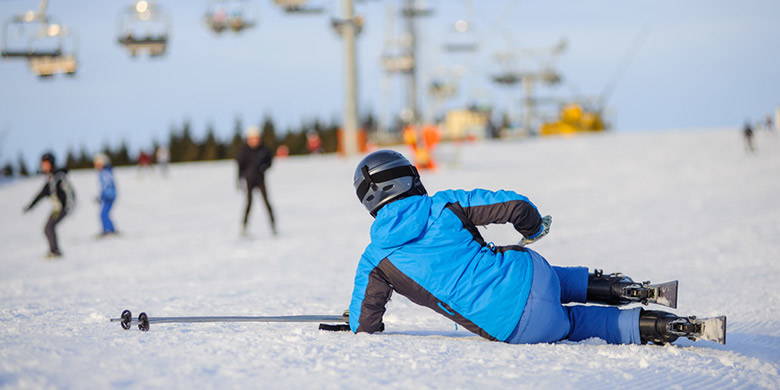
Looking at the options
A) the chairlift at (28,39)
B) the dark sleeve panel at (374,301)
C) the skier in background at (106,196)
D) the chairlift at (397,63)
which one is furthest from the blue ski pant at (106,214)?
the chairlift at (397,63)

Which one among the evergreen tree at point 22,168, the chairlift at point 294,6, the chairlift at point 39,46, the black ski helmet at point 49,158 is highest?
the chairlift at point 294,6

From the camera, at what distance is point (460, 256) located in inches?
154

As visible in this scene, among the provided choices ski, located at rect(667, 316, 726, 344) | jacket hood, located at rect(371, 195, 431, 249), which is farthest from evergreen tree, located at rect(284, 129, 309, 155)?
ski, located at rect(667, 316, 726, 344)

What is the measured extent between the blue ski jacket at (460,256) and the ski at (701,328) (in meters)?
0.71

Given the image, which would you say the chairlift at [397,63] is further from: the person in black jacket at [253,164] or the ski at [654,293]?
the ski at [654,293]

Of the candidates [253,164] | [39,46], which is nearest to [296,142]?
[39,46]

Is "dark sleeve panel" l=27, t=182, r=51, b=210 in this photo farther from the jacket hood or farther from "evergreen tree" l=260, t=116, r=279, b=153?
"evergreen tree" l=260, t=116, r=279, b=153

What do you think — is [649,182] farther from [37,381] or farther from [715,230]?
[37,381]

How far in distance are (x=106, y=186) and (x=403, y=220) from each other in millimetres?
11633

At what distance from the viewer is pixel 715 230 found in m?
11.0

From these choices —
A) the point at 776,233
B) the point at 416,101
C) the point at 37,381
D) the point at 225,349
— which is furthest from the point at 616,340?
the point at 416,101

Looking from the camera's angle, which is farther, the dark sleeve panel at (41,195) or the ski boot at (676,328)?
the dark sleeve panel at (41,195)

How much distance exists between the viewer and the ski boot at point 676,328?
3.75 meters

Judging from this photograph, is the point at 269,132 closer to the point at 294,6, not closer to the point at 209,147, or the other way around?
the point at 209,147
